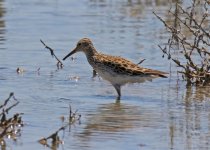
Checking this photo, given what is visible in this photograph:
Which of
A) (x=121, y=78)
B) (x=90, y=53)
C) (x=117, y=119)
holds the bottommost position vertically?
(x=117, y=119)

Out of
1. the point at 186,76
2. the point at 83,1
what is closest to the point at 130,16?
→ the point at 83,1

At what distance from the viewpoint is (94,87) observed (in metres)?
12.9

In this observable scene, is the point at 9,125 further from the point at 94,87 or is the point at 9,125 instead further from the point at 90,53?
the point at 90,53

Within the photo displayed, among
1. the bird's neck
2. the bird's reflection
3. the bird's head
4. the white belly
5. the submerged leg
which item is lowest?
the bird's reflection

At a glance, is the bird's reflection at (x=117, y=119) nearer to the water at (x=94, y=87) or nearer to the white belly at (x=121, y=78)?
the water at (x=94, y=87)

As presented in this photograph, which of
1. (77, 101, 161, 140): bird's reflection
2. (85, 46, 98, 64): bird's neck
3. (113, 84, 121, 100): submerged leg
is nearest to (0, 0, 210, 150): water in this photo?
(77, 101, 161, 140): bird's reflection

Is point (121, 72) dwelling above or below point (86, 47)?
below

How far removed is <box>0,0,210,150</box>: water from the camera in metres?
9.63

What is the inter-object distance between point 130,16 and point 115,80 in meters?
7.03

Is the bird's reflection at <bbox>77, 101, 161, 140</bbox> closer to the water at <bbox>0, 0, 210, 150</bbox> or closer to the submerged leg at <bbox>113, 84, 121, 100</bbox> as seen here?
the water at <bbox>0, 0, 210, 150</bbox>

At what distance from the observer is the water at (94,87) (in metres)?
9.63

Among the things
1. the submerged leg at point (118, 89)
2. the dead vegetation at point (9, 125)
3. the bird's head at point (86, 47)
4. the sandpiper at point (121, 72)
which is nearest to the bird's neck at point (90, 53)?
the bird's head at point (86, 47)

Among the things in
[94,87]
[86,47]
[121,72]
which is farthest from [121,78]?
[86,47]

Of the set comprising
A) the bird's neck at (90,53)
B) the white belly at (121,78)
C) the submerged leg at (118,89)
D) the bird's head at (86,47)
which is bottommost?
the submerged leg at (118,89)
